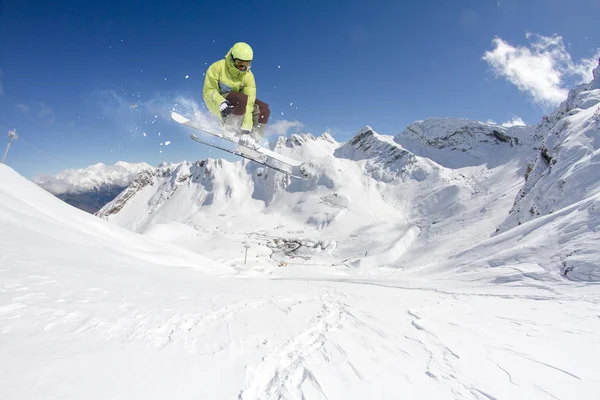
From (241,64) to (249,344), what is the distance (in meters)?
7.16

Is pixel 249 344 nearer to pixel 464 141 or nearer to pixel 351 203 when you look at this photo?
pixel 351 203

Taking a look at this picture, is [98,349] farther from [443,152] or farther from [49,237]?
[443,152]

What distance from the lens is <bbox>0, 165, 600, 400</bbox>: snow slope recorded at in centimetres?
260

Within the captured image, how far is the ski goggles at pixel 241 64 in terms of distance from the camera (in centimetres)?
774

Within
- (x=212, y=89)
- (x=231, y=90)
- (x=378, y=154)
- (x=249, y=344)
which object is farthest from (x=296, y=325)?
(x=378, y=154)

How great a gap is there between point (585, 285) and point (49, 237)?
1476 centimetres

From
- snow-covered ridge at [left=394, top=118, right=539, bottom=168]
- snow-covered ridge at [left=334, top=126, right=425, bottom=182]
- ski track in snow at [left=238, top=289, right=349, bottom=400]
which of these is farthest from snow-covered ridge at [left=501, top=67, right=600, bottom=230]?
snow-covered ridge at [left=394, top=118, right=539, bottom=168]

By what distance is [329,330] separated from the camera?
15.4ft

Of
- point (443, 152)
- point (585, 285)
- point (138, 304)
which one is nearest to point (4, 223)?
point (138, 304)

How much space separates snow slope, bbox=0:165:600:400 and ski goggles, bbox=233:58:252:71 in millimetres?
6163

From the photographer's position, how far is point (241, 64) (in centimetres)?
787

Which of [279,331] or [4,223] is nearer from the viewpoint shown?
[279,331]

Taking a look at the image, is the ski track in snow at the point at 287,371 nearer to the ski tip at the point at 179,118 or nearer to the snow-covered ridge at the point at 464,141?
the ski tip at the point at 179,118

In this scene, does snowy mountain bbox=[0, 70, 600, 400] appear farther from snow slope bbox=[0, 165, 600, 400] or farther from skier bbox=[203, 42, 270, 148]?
skier bbox=[203, 42, 270, 148]
